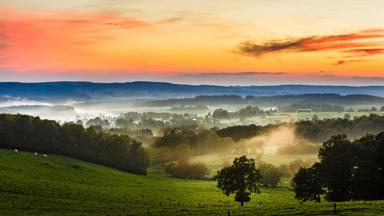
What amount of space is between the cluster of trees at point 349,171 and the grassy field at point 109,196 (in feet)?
30.8

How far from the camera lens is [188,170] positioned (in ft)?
566

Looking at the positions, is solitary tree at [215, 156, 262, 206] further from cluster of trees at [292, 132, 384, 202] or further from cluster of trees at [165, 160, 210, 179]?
cluster of trees at [165, 160, 210, 179]

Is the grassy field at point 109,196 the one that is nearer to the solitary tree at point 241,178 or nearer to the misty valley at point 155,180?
the misty valley at point 155,180

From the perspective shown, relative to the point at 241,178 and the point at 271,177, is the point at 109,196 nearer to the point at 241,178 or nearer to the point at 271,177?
the point at 241,178

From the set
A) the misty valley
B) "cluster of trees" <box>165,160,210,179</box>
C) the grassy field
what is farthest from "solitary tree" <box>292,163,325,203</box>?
"cluster of trees" <box>165,160,210,179</box>

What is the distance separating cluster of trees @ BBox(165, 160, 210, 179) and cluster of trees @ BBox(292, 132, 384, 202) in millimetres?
82872

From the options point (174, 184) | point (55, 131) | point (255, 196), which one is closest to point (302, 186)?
point (255, 196)

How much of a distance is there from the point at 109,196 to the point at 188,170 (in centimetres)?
7200

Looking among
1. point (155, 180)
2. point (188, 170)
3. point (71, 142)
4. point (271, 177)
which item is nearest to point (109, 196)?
point (155, 180)

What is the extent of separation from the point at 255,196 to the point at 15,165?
63552 millimetres

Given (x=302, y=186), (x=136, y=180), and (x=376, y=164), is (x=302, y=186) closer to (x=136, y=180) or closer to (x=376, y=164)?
(x=376, y=164)

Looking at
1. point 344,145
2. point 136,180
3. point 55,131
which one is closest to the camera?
point 344,145

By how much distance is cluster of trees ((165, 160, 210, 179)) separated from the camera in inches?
6762

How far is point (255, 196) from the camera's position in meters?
128
